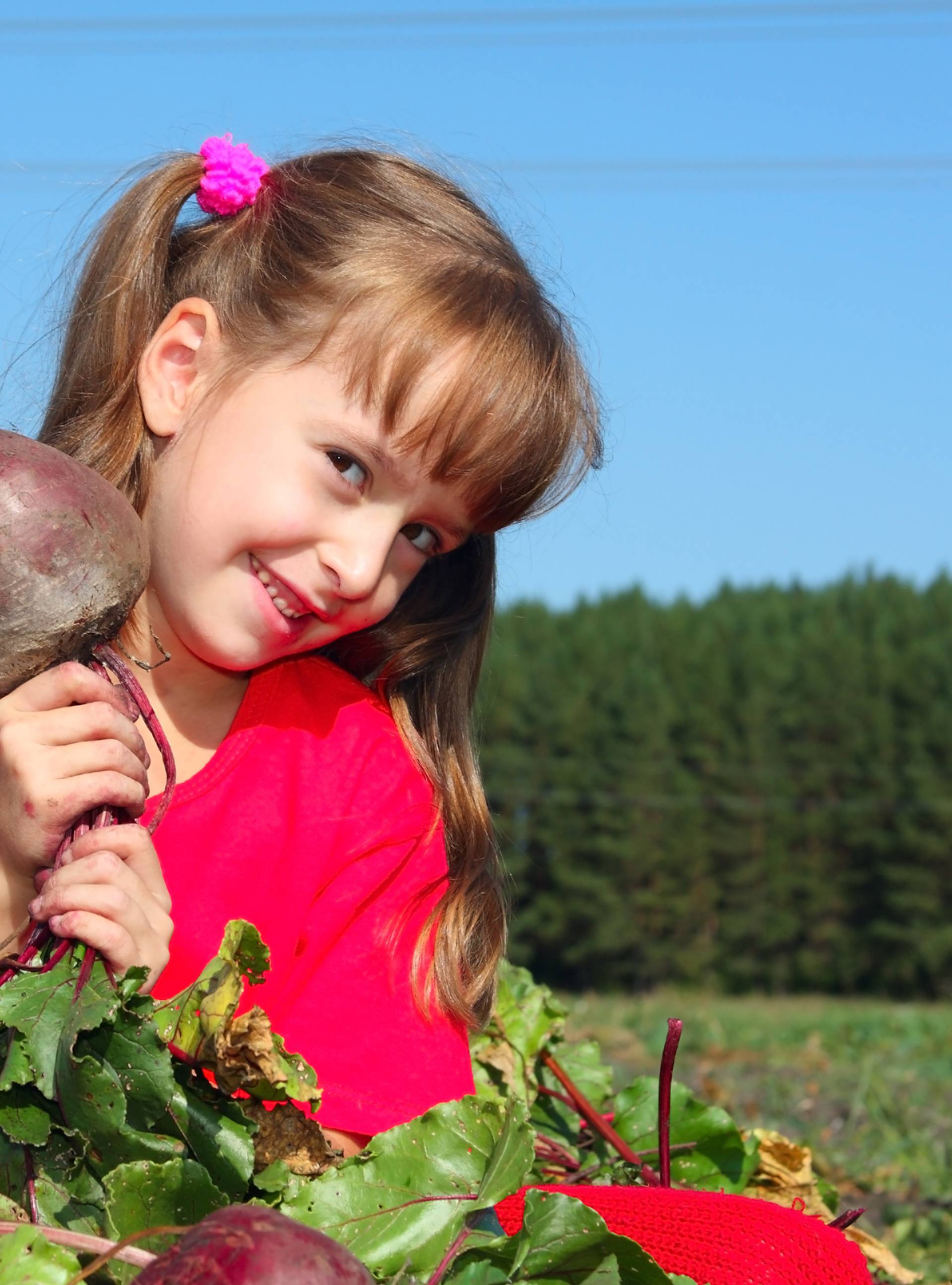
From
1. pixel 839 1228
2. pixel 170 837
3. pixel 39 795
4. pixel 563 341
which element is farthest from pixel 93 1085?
pixel 563 341

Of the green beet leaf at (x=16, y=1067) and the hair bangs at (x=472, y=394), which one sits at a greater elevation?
the hair bangs at (x=472, y=394)

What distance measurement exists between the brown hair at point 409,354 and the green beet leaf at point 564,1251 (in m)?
0.77

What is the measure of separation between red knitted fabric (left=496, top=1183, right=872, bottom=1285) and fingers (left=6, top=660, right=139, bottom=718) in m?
0.74

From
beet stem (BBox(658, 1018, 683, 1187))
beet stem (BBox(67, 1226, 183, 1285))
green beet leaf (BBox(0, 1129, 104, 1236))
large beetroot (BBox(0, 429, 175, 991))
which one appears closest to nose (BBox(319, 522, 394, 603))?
large beetroot (BBox(0, 429, 175, 991))

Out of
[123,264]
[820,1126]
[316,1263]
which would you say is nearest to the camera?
[316,1263]

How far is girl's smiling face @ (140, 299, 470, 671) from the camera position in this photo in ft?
6.32

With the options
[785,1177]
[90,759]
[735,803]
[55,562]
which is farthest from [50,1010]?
[735,803]

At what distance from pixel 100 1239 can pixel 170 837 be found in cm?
99

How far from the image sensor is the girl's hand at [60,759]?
154 cm

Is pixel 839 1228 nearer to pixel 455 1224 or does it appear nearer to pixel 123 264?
pixel 455 1224

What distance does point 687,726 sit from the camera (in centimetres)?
1961

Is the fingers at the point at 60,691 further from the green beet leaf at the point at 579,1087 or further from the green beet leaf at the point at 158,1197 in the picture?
the green beet leaf at the point at 579,1087

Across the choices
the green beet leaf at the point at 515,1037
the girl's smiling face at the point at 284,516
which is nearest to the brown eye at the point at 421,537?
the girl's smiling face at the point at 284,516

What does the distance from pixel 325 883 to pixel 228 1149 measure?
0.76m
